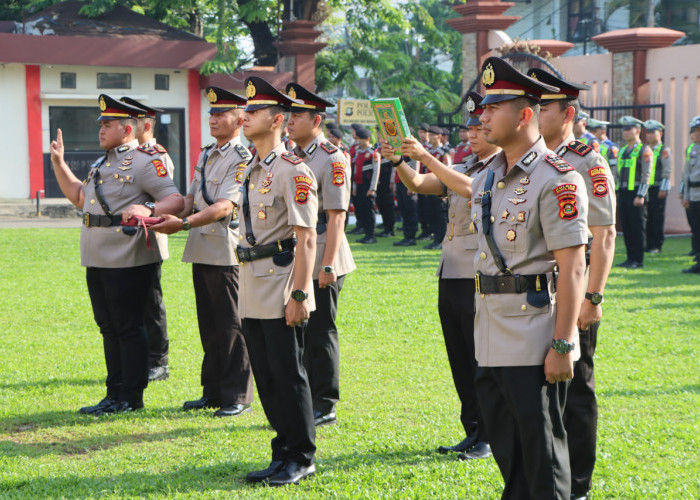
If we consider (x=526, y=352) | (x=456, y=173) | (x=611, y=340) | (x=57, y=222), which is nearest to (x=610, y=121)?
(x=611, y=340)

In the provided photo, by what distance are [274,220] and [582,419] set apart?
70.9 inches

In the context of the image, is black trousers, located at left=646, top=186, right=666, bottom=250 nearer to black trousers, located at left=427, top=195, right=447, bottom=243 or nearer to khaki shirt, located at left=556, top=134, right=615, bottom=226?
black trousers, located at left=427, top=195, right=447, bottom=243

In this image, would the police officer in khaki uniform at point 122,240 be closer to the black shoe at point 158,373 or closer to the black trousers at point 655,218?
the black shoe at point 158,373

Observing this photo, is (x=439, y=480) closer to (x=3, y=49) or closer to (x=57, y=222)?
(x=57, y=222)

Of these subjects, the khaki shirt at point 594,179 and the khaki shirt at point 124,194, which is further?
the khaki shirt at point 124,194

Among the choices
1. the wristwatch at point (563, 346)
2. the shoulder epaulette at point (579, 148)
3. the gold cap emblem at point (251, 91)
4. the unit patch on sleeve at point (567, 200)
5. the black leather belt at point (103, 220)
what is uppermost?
the gold cap emblem at point (251, 91)

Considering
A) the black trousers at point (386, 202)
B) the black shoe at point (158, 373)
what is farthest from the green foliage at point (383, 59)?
the black shoe at point (158, 373)

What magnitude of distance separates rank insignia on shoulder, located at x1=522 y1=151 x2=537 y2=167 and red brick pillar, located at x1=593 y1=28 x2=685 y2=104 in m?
14.7

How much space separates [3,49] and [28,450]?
765 inches

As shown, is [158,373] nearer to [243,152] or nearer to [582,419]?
[243,152]

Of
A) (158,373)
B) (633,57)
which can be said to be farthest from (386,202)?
(158,373)

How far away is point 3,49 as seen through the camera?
2288 cm

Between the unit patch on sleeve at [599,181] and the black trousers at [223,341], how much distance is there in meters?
2.75

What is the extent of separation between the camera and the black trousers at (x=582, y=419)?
14.5 feet
